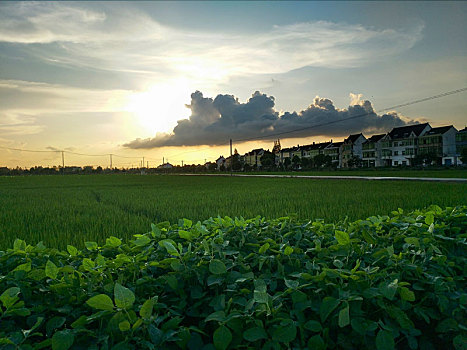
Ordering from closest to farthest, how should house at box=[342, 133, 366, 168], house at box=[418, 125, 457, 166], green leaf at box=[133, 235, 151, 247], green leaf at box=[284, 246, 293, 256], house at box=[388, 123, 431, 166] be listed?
green leaf at box=[284, 246, 293, 256], green leaf at box=[133, 235, 151, 247], house at box=[418, 125, 457, 166], house at box=[388, 123, 431, 166], house at box=[342, 133, 366, 168]

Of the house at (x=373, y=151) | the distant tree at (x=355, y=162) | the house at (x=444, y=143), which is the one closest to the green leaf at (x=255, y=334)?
the house at (x=444, y=143)

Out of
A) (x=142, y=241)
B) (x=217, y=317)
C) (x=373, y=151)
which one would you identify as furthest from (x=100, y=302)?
(x=373, y=151)

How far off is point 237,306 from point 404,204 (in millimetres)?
10134

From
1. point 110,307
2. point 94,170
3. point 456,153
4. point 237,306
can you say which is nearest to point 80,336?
point 110,307

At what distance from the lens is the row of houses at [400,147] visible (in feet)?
241

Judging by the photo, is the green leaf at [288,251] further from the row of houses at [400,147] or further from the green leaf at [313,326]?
the row of houses at [400,147]

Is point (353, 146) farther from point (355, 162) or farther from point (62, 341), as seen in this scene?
point (62, 341)

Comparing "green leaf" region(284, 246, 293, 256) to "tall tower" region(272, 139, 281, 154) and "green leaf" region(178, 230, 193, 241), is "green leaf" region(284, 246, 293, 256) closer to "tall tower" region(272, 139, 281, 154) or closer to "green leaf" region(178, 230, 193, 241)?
"green leaf" region(178, 230, 193, 241)

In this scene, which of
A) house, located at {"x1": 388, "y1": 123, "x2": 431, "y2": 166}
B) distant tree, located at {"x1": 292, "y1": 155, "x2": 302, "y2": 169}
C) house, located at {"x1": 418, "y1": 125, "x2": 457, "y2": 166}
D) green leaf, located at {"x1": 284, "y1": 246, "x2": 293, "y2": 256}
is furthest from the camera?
distant tree, located at {"x1": 292, "y1": 155, "x2": 302, "y2": 169}

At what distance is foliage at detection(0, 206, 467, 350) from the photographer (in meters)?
1.64

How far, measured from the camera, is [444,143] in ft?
242

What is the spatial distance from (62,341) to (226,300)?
0.93 m

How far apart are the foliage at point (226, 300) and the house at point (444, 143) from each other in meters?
81.5

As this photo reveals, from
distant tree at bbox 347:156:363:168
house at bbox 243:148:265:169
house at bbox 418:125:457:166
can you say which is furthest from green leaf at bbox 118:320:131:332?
house at bbox 243:148:265:169
